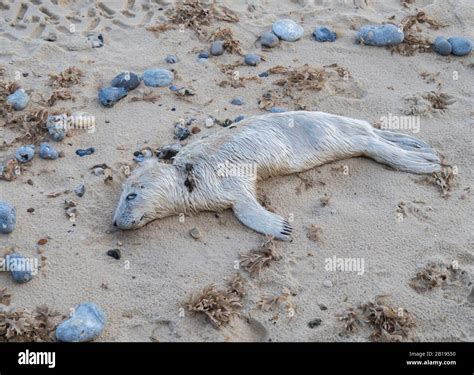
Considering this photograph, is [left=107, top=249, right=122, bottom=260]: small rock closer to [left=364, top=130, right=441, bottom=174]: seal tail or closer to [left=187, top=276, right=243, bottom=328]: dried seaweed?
[left=187, top=276, right=243, bottom=328]: dried seaweed

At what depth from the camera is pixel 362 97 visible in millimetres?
6754

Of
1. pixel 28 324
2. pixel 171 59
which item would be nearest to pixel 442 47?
pixel 171 59

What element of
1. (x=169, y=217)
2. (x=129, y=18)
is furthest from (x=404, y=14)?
(x=169, y=217)

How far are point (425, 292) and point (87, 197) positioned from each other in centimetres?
271

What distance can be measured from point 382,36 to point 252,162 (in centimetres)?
279

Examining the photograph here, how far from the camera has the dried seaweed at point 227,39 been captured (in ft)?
24.0

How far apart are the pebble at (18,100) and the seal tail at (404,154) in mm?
3230

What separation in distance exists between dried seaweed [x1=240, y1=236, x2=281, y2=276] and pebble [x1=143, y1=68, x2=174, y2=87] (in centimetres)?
244

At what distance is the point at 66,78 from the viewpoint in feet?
22.4

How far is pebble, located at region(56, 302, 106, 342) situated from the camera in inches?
169

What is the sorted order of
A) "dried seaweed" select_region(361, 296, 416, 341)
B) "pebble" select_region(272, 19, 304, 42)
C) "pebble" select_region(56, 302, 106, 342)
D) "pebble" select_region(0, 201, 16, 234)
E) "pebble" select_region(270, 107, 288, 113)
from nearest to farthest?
"pebble" select_region(56, 302, 106, 342)
"dried seaweed" select_region(361, 296, 416, 341)
"pebble" select_region(0, 201, 16, 234)
"pebble" select_region(270, 107, 288, 113)
"pebble" select_region(272, 19, 304, 42)

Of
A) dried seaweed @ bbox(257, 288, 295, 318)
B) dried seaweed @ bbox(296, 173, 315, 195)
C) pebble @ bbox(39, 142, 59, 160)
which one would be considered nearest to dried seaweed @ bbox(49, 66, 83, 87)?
pebble @ bbox(39, 142, 59, 160)

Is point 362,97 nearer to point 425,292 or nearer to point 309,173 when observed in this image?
point 309,173

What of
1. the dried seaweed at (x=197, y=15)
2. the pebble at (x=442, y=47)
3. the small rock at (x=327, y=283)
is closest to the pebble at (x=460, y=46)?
the pebble at (x=442, y=47)
